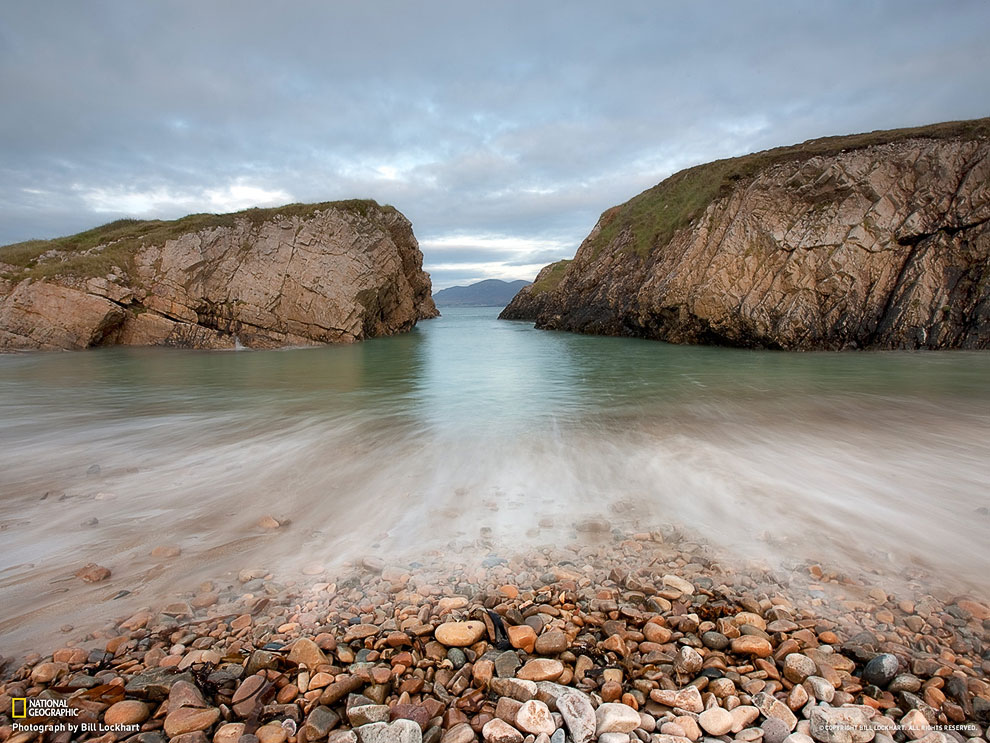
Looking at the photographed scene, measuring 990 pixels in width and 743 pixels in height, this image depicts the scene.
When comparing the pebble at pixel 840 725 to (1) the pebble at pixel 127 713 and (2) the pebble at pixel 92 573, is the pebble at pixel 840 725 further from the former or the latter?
(2) the pebble at pixel 92 573

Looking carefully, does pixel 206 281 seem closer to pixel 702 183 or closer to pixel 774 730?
pixel 702 183

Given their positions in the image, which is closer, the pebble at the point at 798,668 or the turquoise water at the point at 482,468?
the pebble at the point at 798,668

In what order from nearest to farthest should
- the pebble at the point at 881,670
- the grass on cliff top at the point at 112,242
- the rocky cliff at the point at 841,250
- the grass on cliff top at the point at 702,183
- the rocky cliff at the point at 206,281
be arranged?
the pebble at the point at 881,670 → the rocky cliff at the point at 841,250 → the grass on cliff top at the point at 702,183 → the rocky cliff at the point at 206,281 → the grass on cliff top at the point at 112,242

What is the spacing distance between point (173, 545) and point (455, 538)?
236cm

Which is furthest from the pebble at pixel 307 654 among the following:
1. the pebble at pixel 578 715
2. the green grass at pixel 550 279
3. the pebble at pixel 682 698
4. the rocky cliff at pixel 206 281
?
the green grass at pixel 550 279

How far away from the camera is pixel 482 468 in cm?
619

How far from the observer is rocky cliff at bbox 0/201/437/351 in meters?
23.0

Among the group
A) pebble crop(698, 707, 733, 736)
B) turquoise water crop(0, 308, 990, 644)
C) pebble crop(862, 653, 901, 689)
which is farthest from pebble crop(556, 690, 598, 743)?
turquoise water crop(0, 308, 990, 644)

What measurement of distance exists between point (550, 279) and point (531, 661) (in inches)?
2340

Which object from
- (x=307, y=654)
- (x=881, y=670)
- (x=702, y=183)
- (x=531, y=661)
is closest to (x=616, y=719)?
(x=531, y=661)

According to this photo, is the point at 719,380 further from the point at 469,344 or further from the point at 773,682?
the point at 469,344

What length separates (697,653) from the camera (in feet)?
8.70

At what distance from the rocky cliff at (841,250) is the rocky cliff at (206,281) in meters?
17.8

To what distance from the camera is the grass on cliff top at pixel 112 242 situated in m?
23.9
